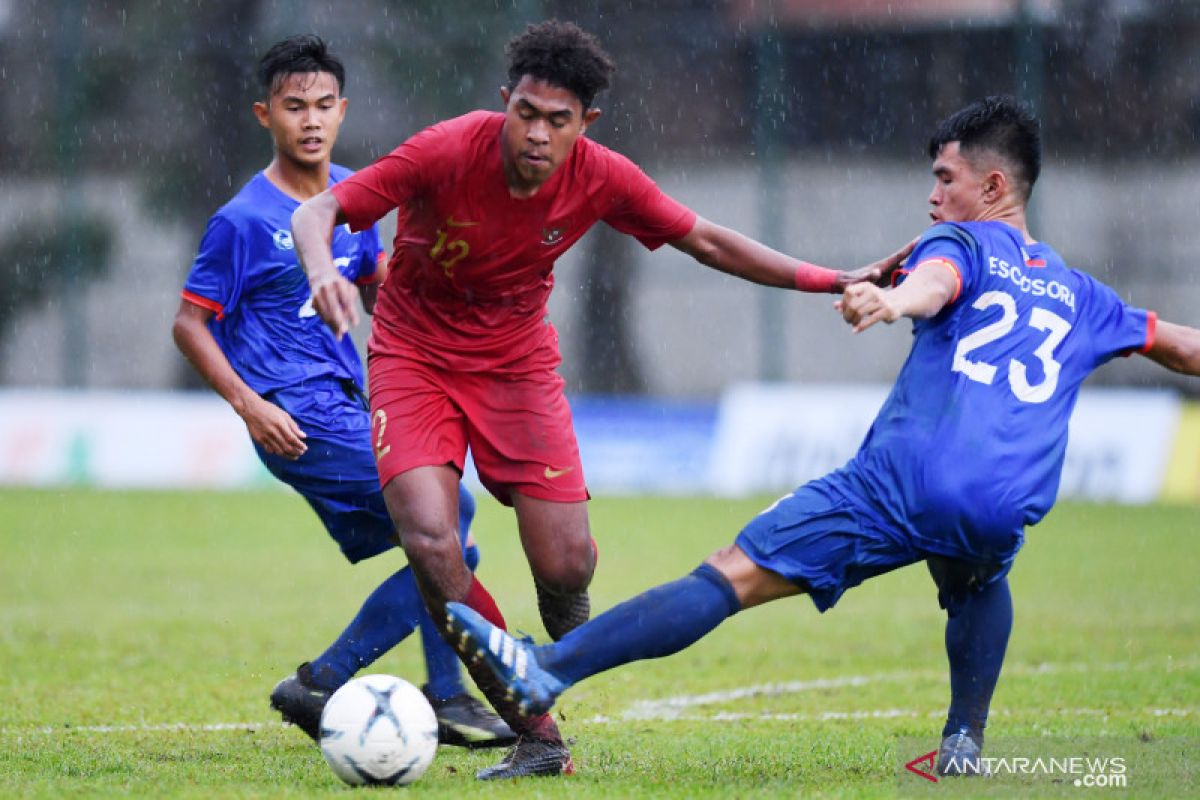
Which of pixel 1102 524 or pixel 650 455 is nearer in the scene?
pixel 1102 524

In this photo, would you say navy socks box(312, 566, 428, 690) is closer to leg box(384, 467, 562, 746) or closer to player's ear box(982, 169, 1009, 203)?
leg box(384, 467, 562, 746)

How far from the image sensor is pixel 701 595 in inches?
191

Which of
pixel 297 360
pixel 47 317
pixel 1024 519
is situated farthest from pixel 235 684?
pixel 47 317

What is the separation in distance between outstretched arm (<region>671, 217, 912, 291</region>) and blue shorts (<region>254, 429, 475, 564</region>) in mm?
1303

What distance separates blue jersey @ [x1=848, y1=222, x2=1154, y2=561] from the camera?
4855 millimetres

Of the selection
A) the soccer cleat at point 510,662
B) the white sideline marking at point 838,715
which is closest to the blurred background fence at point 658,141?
the white sideline marking at point 838,715

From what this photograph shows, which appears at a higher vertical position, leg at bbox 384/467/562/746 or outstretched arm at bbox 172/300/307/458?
outstretched arm at bbox 172/300/307/458

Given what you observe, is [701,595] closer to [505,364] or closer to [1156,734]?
[505,364]

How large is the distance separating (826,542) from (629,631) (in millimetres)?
644

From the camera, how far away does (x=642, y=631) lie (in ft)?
15.9

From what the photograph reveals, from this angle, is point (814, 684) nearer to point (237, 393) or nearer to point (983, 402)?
point (983, 402)

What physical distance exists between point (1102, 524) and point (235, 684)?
872 cm

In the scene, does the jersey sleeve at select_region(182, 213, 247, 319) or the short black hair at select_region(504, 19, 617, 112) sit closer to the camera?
the short black hair at select_region(504, 19, 617, 112)

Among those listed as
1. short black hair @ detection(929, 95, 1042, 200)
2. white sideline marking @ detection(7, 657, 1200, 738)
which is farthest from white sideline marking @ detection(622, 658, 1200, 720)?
short black hair @ detection(929, 95, 1042, 200)
